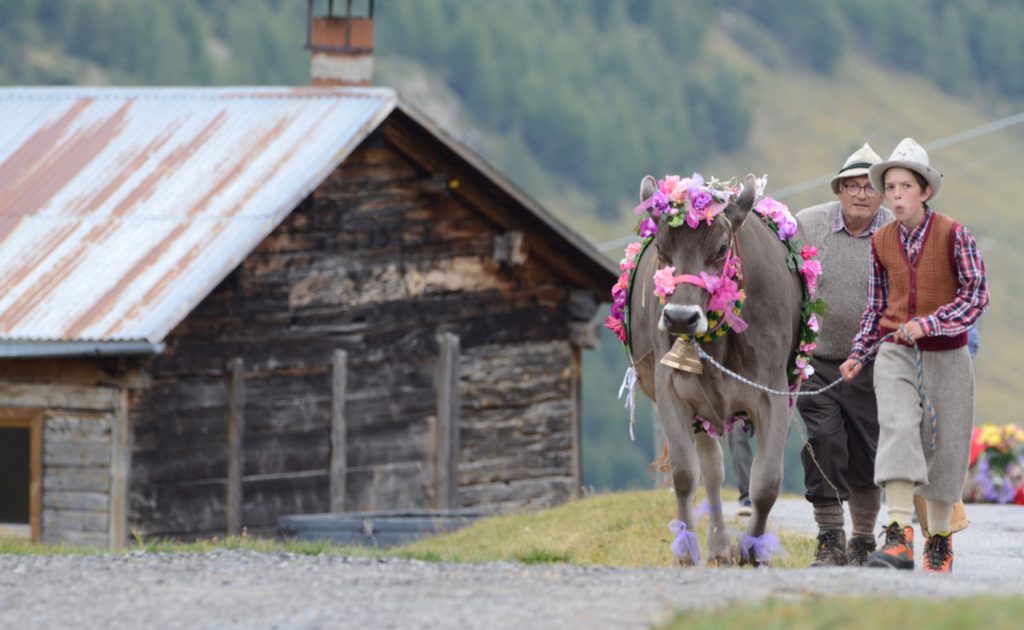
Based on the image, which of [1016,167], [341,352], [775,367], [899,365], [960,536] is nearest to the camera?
[899,365]

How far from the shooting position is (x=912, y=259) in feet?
29.5

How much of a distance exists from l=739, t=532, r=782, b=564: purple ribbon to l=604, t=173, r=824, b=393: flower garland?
878 mm

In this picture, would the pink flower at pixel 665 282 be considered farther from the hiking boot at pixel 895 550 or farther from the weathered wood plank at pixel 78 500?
the weathered wood plank at pixel 78 500

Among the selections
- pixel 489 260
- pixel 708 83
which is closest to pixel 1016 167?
pixel 708 83

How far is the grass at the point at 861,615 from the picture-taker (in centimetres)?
634

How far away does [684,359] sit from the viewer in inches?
369

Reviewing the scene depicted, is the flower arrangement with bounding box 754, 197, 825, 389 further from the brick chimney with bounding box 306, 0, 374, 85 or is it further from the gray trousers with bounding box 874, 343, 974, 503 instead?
the brick chimney with bounding box 306, 0, 374, 85

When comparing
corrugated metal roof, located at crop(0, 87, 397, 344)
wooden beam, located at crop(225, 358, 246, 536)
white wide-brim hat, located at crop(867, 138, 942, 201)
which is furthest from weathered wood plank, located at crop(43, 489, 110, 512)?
white wide-brim hat, located at crop(867, 138, 942, 201)

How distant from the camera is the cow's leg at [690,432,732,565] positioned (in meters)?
9.69

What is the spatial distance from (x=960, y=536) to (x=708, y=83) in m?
124

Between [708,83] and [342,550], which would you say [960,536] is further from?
[708,83]

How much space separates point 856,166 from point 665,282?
5.87 ft

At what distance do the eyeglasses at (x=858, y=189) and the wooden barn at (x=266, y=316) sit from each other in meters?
6.96

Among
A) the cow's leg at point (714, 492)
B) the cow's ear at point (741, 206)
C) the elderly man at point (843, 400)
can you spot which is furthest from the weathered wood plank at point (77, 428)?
the cow's ear at point (741, 206)
